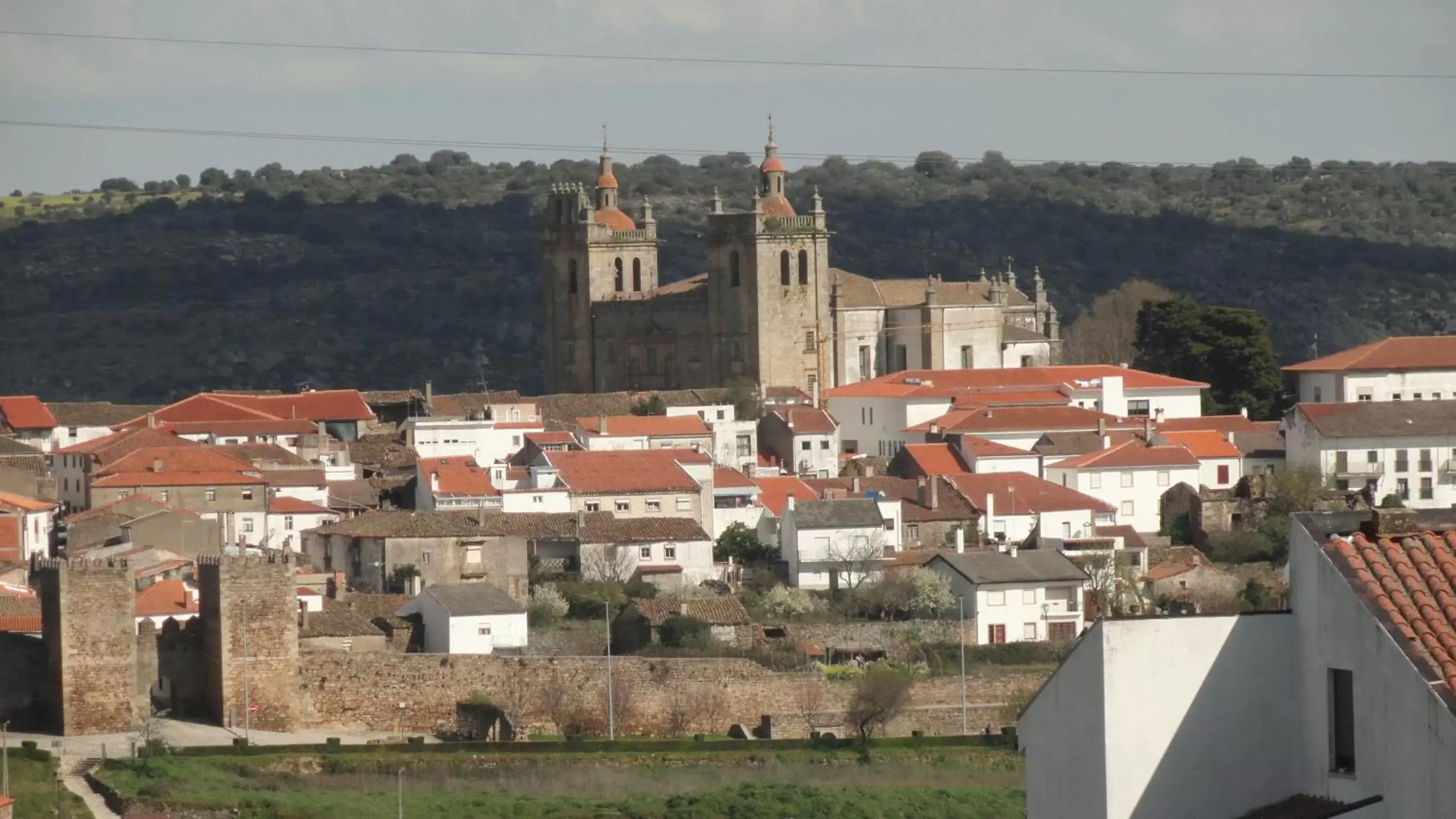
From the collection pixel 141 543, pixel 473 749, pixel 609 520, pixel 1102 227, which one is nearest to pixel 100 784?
pixel 473 749

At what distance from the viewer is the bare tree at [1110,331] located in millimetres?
83562

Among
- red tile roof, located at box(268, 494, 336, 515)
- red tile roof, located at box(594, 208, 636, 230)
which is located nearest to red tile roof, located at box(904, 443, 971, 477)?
red tile roof, located at box(268, 494, 336, 515)

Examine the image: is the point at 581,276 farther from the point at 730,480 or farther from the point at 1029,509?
the point at 1029,509

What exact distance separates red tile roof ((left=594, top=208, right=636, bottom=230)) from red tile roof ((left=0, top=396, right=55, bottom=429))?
19302 mm

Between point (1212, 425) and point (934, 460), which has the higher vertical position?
point (1212, 425)

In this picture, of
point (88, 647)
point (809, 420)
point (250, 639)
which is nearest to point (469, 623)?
point (250, 639)

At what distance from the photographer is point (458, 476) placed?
52.4 metres

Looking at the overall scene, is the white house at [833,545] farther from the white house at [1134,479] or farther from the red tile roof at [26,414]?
the red tile roof at [26,414]

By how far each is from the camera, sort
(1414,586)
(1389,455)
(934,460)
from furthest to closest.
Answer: (934,460)
(1389,455)
(1414,586)

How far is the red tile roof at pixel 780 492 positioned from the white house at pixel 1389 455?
387 inches

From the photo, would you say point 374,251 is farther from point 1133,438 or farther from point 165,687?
point 165,687

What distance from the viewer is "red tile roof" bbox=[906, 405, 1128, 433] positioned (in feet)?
199

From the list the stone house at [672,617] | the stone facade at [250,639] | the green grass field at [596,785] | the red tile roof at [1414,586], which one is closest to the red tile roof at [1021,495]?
the stone house at [672,617]

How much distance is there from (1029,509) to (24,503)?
17287 millimetres
